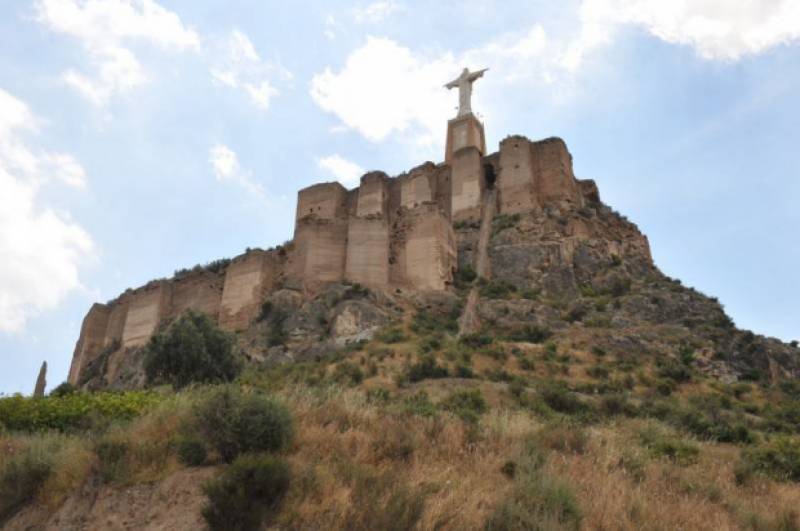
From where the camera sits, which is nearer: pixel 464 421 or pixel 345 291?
pixel 464 421

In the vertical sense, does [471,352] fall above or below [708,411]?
above

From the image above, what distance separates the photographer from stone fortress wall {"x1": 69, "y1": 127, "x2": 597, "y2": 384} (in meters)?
26.7

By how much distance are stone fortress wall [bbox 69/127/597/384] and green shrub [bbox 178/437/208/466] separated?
19.1 meters

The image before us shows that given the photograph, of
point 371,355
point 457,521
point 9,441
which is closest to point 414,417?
point 457,521

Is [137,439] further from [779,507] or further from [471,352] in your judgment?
[471,352]

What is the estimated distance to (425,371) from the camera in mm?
17109

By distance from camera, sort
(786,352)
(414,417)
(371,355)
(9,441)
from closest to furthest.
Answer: (9,441) → (414,417) → (371,355) → (786,352)

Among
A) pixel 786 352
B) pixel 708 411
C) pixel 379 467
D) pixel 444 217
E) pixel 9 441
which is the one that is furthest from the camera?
pixel 444 217

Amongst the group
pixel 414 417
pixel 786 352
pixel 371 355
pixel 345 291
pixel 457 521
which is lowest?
pixel 457 521

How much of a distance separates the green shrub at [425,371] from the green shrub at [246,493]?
438 inches

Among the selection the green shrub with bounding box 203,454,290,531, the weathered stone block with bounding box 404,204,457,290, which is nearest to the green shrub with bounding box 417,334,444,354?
the weathered stone block with bounding box 404,204,457,290

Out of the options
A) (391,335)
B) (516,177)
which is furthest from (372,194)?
(391,335)

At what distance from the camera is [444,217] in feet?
91.9

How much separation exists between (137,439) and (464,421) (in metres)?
4.05
